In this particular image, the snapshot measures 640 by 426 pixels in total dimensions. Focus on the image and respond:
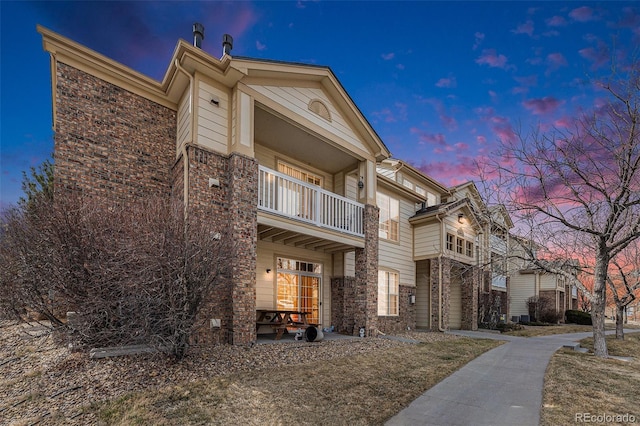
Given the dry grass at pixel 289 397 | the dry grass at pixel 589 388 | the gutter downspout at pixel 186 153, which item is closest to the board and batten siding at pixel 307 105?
the gutter downspout at pixel 186 153

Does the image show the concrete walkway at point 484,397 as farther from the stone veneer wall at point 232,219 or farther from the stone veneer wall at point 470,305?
the stone veneer wall at point 470,305

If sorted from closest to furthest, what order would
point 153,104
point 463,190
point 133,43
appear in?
point 153,104
point 133,43
point 463,190

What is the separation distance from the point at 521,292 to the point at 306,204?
26.6 meters

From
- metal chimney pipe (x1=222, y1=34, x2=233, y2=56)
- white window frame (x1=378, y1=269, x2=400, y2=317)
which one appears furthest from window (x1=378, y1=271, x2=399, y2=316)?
metal chimney pipe (x1=222, y1=34, x2=233, y2=56)

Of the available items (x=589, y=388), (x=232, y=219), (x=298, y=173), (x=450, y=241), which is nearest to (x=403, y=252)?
(x=450, y=241)

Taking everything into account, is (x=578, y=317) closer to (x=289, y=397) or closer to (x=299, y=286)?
(x=299, y=286)

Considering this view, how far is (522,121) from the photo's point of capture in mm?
8961

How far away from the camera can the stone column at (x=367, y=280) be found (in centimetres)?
1173

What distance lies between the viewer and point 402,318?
→ 15.5m

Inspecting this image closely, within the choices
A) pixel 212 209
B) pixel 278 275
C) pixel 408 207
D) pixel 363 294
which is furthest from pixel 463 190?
pixel 212 209

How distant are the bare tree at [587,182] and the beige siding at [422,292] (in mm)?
7746

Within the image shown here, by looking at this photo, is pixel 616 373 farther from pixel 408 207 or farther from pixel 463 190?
pixel 463 190

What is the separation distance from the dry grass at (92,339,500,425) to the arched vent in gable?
761cm

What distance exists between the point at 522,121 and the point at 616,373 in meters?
6.17
